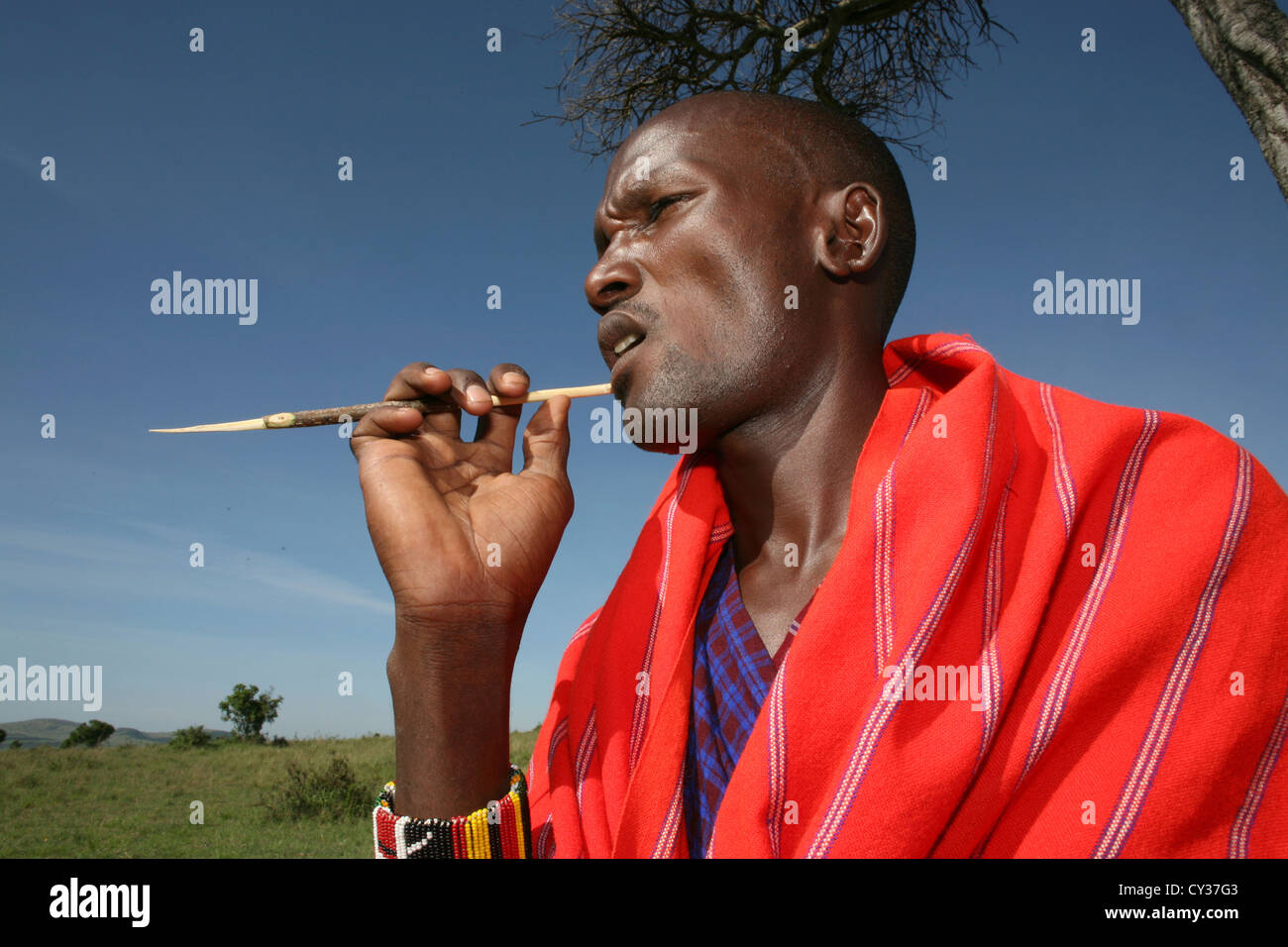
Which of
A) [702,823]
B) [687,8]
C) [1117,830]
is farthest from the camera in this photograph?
[687,8]

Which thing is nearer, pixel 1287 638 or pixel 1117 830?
pixel 1117 830

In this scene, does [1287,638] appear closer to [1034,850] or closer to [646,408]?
[1034,850]

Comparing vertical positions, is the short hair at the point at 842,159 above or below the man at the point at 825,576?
above

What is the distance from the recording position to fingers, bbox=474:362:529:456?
8.13 ft

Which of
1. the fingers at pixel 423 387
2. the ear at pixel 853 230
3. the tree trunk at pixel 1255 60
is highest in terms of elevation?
the tree trunk at pixel 1255 60

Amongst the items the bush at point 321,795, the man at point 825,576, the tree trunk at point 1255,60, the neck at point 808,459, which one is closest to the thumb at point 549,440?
the man at point 825,576

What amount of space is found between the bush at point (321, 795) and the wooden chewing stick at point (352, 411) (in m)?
15.3

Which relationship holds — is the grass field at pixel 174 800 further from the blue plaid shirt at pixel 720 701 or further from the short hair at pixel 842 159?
the short hair at pixel 842 159

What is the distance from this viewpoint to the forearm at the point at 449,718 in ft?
6.58

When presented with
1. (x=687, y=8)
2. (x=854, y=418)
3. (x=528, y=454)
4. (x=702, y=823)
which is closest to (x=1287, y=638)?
(x=854, y=418)

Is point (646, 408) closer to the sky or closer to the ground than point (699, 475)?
closer to the sky

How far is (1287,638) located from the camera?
1709 mm

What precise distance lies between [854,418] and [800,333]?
28 centimetres

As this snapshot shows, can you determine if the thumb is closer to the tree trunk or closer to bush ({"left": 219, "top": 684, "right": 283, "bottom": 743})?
the tree trunk
